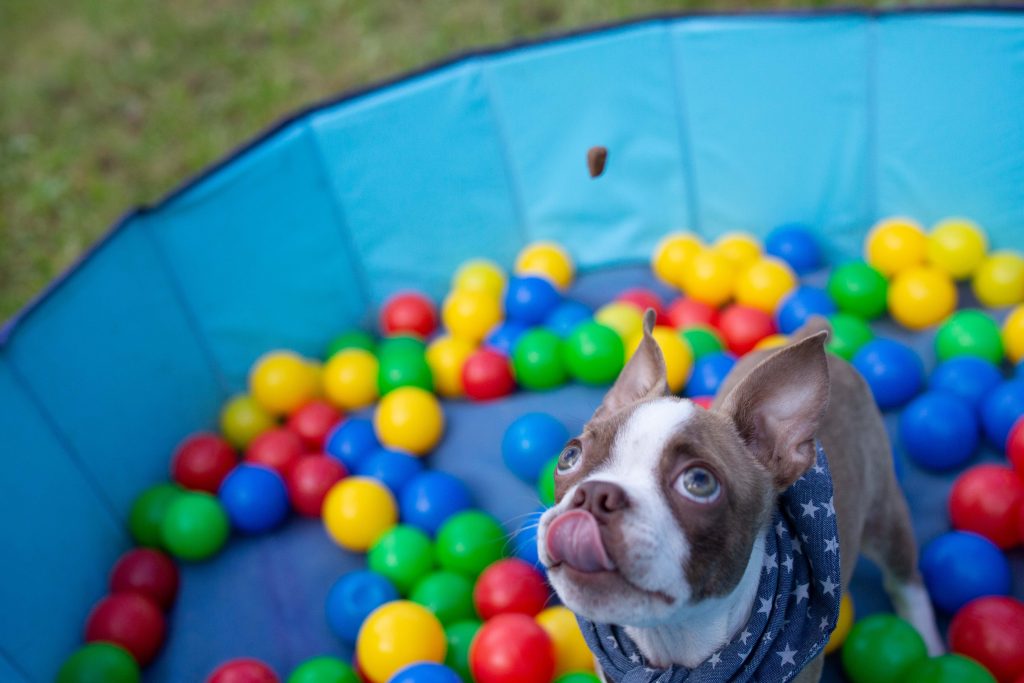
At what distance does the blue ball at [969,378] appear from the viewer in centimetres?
306

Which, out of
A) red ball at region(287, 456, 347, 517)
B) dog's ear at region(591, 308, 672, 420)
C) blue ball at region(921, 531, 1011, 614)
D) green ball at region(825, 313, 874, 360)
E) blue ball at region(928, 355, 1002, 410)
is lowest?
blue ball at region(921, 531, 1011, 614)

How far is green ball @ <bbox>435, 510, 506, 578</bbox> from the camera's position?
285 centimetres

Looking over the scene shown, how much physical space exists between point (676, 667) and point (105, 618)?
1.79 metres

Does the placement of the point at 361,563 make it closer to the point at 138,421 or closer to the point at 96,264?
the point at 138,421

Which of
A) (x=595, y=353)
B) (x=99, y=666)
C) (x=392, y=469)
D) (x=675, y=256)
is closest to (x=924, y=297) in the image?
(x=675, y=256)

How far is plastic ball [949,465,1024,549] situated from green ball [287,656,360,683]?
1.79 metres

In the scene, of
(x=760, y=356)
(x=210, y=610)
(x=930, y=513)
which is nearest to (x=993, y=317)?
(x=930, y=513)

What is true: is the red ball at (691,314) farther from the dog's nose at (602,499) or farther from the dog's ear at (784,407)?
the dog's nose at (602,499)

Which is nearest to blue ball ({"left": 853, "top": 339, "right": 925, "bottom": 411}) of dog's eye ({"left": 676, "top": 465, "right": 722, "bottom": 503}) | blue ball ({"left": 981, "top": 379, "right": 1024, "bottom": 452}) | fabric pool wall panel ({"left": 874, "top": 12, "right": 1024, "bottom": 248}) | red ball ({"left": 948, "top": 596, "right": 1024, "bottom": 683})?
blue ball ({"left": 981, "top": 379, "right": 1024, "bottom": 452})

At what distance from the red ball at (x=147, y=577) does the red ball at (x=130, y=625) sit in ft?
0.24

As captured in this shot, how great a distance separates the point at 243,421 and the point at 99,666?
1.14 m

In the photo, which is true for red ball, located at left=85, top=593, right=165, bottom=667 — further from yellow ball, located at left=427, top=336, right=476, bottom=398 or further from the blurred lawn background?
the blurred lawn background

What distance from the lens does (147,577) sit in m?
2.96

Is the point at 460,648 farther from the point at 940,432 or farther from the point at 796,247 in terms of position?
the point at 796,247
